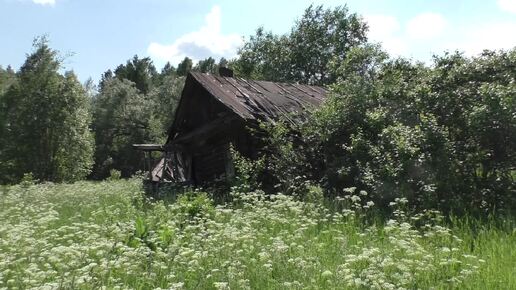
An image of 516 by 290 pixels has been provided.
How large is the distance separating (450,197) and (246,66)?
111 ft

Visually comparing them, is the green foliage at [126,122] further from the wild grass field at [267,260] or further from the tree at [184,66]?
the wild grass field at [267,260]

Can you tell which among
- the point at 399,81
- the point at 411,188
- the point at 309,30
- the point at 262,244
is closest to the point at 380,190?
the point at 411,188

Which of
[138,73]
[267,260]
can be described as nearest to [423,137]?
[267,260]

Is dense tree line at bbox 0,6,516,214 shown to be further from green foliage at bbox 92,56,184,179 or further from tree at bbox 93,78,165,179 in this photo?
tree at bbox 93,78,165,179

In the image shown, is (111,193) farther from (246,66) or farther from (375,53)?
(246,66)

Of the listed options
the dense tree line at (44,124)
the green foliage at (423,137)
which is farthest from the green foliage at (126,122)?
the green foliage at (423,137)

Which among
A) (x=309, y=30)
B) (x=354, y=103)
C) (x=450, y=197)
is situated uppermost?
(x=309, y=30)

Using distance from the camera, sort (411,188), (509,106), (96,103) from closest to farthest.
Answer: (509,106), (411,188), (96,103)

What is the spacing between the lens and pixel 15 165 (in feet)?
116

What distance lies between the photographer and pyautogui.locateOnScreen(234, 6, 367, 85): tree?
1533 inches

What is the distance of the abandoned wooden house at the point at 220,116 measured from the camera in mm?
14008

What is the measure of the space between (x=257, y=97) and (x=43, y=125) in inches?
982

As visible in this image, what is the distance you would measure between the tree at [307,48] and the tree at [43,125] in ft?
45.9

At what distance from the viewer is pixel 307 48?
3903 centimetres
